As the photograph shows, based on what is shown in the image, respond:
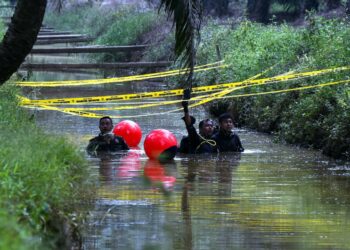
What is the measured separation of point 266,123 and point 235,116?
7.46 ft

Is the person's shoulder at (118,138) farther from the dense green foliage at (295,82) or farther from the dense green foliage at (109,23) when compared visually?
the dense green foliage at (109,23)

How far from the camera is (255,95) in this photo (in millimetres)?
22703

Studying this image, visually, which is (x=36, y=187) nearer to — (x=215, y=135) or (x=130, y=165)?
(x=130, y=165)

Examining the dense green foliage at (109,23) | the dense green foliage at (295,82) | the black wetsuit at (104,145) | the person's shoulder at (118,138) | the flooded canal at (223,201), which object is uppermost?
the dense green foliage at (109,23)

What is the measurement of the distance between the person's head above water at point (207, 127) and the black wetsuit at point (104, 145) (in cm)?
142

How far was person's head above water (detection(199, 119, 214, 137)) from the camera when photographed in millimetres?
17906

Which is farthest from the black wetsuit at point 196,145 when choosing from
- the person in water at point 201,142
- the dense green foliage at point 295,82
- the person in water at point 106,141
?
the dense green foliage at point 295,82

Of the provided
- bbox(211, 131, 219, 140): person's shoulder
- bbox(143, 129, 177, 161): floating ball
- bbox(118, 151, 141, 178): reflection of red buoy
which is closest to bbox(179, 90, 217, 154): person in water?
bbox(211, 131, 219, 140): person's shoulder

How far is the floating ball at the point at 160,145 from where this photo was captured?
17094 millimetres

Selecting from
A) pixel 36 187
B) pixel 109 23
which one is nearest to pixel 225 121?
pixel 36 187

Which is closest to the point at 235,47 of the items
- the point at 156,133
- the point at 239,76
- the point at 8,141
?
the point at 239,76

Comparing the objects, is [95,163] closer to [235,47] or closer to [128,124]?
[128,124]

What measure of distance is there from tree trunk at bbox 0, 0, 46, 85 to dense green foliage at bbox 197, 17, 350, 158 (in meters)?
6.67

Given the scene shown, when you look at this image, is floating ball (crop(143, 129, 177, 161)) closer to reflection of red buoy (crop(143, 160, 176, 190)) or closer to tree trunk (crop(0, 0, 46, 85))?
reflection of red buoy (crop(143, 160, 176, 190))
